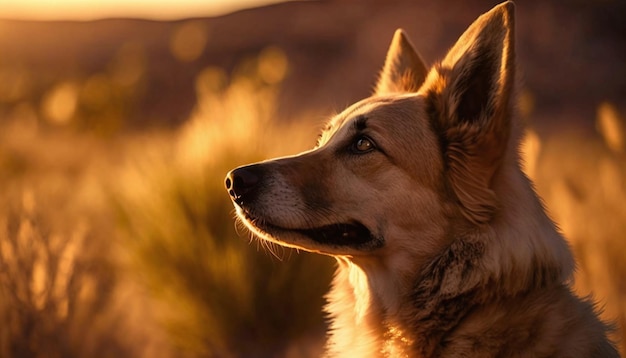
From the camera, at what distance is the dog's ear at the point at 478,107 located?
2770 mm

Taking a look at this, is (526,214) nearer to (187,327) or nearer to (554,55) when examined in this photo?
(187,327)

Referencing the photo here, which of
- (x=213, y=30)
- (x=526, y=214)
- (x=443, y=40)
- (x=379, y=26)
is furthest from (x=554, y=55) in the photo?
(x=526, y=214)

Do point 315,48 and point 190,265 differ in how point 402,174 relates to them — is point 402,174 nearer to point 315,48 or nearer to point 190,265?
point 190,265

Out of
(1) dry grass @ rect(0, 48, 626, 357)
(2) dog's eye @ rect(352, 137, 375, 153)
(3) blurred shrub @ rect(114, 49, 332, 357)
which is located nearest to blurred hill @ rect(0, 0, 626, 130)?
(1) dry grass @ rect(0, 48, 626, 357)

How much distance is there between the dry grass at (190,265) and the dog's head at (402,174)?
166 centimetres

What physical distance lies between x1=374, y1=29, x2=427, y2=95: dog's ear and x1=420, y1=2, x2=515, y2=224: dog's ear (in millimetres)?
555

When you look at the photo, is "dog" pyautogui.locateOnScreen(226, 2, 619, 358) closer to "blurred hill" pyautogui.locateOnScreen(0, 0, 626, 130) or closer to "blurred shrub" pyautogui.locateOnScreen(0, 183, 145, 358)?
"blurred shrub" pyautogui.locateOnScreen(0, 183, 145, 358)

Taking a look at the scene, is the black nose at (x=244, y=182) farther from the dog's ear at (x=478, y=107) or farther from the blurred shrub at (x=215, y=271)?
the blurred shrub at (x=215, y=271)

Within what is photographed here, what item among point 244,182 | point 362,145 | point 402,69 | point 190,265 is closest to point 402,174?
point 362,145

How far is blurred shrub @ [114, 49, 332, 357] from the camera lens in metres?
5.06

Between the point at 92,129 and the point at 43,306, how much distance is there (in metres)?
8.43

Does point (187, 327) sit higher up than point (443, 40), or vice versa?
point (443, 40)

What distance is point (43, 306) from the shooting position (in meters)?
4.34

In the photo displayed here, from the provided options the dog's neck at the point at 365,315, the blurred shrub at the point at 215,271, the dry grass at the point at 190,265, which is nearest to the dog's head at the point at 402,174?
the dog's neck at the point at 365,315
